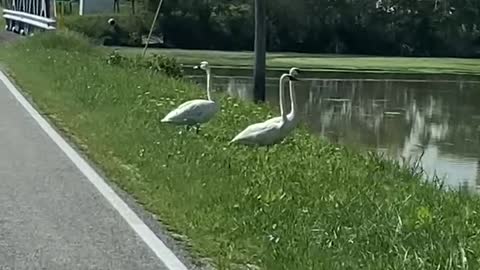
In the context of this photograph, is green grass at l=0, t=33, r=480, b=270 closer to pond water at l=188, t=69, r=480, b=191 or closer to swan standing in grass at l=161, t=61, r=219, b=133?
swan standing in grass at l=161, t=61, r=219, b=133

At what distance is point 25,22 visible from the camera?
37.9m

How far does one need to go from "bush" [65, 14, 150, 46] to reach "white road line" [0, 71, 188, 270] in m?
38.7

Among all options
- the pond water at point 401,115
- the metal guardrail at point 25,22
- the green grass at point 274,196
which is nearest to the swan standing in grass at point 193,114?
the green grass at point 274,196

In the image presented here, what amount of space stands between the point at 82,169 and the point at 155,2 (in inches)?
1964

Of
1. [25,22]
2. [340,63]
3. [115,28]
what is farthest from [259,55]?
[115,28]

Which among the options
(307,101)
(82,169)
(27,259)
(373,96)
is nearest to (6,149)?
(82,169)

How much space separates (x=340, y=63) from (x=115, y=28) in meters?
12.8

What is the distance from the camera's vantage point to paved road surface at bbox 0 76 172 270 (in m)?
7.85

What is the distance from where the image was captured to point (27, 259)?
25.6 feet

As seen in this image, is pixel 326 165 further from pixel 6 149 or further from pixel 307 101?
pixel 307 101

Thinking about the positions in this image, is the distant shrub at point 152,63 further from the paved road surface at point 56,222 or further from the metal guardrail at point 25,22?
the paved road surface at point 56,222

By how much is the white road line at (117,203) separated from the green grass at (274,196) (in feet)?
0.61

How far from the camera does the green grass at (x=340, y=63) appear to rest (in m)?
46.7

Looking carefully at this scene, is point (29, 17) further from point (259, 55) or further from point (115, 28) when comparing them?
point (115, 28)
